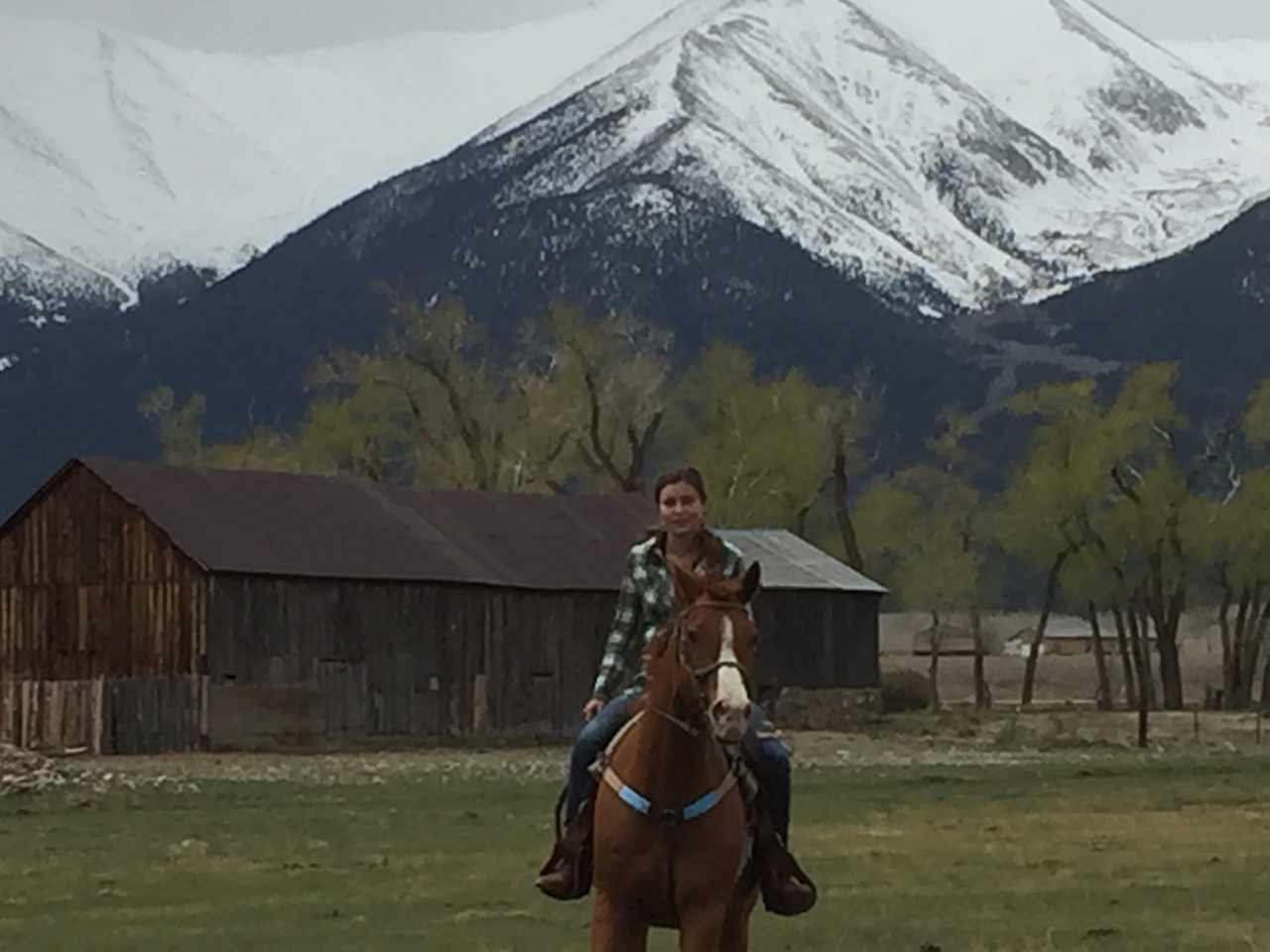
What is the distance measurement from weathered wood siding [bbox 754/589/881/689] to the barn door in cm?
1225

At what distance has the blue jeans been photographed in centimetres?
1409

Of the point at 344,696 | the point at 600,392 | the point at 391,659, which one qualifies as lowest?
the point at 344,696

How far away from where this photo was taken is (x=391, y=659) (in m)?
68.9

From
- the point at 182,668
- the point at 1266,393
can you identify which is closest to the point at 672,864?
the point at 182,668

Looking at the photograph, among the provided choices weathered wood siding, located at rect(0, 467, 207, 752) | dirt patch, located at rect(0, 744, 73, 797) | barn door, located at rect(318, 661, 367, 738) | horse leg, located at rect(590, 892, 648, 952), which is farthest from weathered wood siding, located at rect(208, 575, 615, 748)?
horse leg, located at rect(590, 892, 648, 952)

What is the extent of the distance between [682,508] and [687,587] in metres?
0.75

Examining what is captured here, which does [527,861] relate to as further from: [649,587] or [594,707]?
[649,587]

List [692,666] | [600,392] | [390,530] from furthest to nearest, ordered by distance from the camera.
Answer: [600,392], [390,530], [692,666]

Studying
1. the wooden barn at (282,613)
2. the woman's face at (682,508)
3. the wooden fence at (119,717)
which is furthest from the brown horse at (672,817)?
the wooden barn at (282,613)

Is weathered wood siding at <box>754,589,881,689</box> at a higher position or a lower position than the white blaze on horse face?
lower

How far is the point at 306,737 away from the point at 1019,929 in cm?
4657

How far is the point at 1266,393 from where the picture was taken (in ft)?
321

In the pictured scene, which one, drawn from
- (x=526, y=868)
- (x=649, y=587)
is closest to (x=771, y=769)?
(x=649, y=587)

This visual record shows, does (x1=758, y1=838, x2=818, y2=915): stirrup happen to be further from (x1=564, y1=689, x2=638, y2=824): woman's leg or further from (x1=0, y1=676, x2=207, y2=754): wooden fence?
(x1=0, y1=676, x2=207, y2=754): wooden fence
